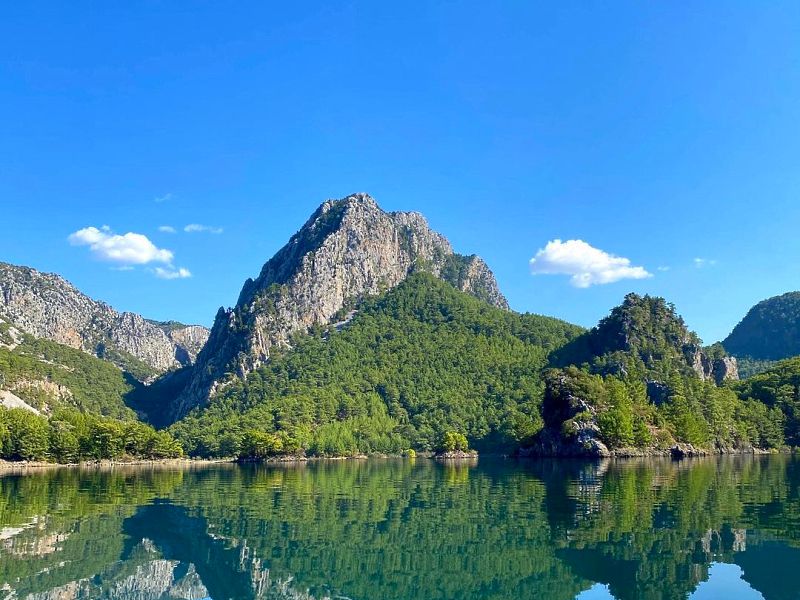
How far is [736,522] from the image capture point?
131 ft

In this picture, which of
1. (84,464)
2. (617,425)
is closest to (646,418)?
(617,425)

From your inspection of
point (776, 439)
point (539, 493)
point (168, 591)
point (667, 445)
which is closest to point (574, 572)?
point (168, 591)

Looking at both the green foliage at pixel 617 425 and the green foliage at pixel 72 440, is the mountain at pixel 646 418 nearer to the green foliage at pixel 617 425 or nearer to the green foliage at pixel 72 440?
the green foliage at pixel 617 425

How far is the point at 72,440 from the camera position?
6388 inches

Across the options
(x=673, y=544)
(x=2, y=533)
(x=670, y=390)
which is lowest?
(x=2, y=533)

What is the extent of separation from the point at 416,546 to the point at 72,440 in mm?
155074

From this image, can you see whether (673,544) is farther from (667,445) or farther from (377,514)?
(667,445)

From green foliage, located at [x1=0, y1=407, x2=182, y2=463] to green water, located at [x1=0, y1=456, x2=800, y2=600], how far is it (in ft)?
369

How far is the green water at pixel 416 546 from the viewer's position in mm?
26438

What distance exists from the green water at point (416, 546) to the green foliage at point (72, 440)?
4428 inches

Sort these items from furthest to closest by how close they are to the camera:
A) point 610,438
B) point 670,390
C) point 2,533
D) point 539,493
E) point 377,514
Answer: point 670,390 < point 610,438 < point 539,493 < point 377,514 < point 2,533

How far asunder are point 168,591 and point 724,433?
178829 millimetres

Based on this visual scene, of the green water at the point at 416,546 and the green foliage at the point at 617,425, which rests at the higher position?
the green foliage at the point at 617,425

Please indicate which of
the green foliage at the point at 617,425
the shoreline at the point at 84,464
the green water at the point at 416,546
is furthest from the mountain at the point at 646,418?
the shoreline at the point at 84,464
